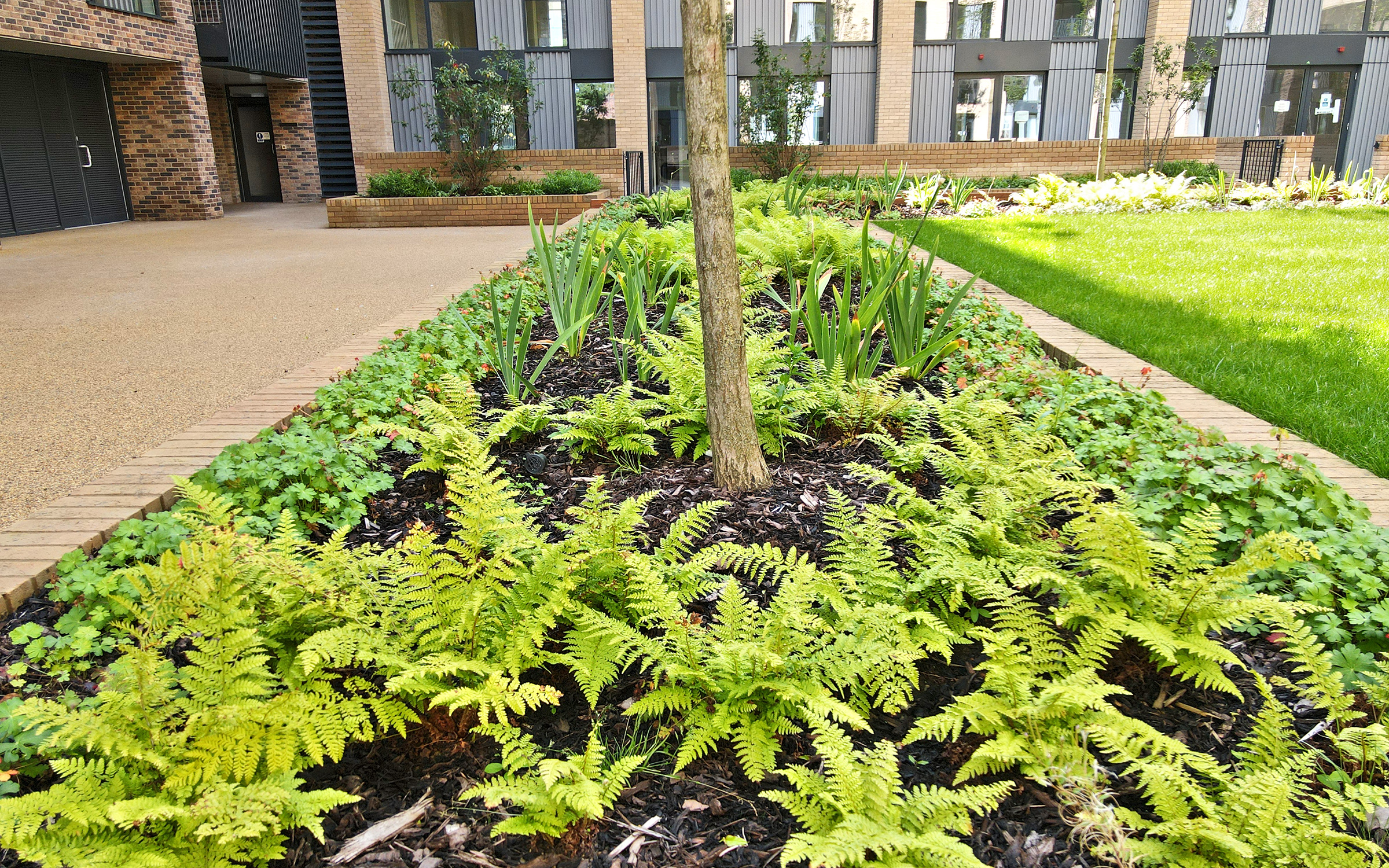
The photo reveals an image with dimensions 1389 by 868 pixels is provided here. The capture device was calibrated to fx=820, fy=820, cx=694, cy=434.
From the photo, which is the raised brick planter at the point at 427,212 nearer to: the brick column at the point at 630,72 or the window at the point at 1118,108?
the brick column at the point at 630,72

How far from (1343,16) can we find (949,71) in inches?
345

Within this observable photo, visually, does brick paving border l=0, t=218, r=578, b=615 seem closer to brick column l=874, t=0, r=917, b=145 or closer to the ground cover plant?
the ground cover plant

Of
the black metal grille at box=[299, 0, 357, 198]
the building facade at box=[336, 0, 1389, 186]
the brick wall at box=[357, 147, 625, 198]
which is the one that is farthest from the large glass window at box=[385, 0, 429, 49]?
the brick wall at box=[357, 147, 625, 198]

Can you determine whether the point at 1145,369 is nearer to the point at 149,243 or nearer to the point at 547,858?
the point at 547,858

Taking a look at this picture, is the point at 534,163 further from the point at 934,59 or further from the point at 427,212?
the point at 934,59

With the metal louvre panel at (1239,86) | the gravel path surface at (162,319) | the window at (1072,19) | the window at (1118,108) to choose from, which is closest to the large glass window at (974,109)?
the window at (1072,19)

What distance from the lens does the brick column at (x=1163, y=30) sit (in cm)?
1706

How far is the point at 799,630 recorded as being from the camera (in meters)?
1.78

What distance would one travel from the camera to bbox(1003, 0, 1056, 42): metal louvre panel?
57.5 feet

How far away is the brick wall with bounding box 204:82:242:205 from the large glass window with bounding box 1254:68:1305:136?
24173 mm

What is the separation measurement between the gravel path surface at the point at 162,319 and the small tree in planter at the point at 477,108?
352cm

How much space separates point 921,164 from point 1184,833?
686 inches

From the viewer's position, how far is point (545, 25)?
17750 millimetres

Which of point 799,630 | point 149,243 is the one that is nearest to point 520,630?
point 799,630
